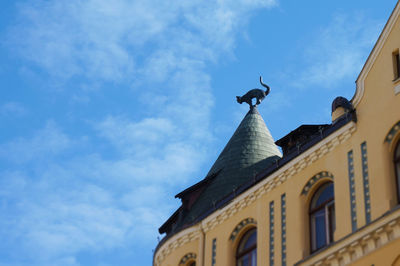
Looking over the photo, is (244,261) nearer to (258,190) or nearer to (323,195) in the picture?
(258,190)

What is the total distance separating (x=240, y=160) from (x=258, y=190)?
3.73 metres

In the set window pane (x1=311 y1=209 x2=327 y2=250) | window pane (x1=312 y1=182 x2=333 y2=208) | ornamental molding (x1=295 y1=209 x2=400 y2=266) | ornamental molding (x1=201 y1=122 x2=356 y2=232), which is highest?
ornamental molding (x1=201 y1=122 x2=356 y2=232)

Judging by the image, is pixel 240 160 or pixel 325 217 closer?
pixel 325 217

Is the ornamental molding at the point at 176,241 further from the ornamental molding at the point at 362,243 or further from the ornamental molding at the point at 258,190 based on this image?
the ornamental molding at the point at 362,243

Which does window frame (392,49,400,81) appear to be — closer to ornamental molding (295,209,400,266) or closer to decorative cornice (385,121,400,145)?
decorative cornice (385,121,400,145)

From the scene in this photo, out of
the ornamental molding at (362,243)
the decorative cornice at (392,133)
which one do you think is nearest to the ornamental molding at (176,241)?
the ornamental molding at (362,243)

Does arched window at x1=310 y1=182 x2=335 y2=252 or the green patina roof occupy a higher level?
the green patina roof

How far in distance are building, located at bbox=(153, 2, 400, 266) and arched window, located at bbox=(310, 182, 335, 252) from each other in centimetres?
3

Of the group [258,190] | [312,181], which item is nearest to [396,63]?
[312,181]

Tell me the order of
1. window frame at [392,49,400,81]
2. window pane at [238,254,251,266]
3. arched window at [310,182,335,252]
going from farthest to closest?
window pane at [238,254,251,266]
window frame at [392,49,400,81]
arched window at [310,182,335,252]

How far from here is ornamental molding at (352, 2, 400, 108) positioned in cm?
2209

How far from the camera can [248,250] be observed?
23.6 metres

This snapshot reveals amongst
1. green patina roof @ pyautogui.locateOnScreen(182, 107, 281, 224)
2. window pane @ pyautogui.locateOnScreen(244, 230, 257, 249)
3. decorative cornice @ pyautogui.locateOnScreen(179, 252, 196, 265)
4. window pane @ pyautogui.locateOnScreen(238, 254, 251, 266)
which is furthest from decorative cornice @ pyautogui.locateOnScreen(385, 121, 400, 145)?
decorative cornice @ pyautogui.locateOnScreen(179, 252, 196, 265)

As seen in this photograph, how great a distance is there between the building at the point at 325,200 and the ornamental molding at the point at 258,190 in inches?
1.0
